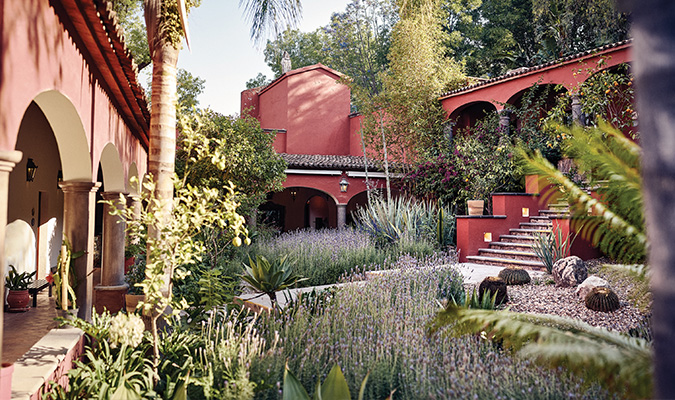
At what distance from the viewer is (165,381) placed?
383cm

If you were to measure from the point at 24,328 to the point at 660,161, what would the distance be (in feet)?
23.3

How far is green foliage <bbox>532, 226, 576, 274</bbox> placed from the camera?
8.28m

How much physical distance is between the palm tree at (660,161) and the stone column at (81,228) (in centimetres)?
575

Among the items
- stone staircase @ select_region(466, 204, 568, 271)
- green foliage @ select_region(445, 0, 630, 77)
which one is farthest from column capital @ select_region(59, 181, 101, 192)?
green foliage @ select_region(445, 0, 630, 77)

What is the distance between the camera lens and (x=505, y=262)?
979cm

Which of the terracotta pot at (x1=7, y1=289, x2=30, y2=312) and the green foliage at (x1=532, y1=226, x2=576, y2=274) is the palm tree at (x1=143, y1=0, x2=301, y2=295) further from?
the green foliage at (x1=532, y1=226, x2=576, y2=274)

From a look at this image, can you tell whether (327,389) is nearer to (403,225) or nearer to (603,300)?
(603,300)

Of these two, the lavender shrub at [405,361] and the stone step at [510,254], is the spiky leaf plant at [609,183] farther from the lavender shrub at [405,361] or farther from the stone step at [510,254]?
the stone step at [510,254]

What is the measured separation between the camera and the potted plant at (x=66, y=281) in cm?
511

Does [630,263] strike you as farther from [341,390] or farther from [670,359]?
[670,359]

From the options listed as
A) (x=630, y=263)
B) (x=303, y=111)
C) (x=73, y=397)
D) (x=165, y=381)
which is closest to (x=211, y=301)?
(x=165, y=381)

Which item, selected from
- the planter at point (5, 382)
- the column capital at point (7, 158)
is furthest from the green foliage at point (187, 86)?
the planter at point (5, 382)

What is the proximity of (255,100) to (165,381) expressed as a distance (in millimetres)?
22067

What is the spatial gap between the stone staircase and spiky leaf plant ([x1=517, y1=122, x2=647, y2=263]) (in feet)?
21.9
